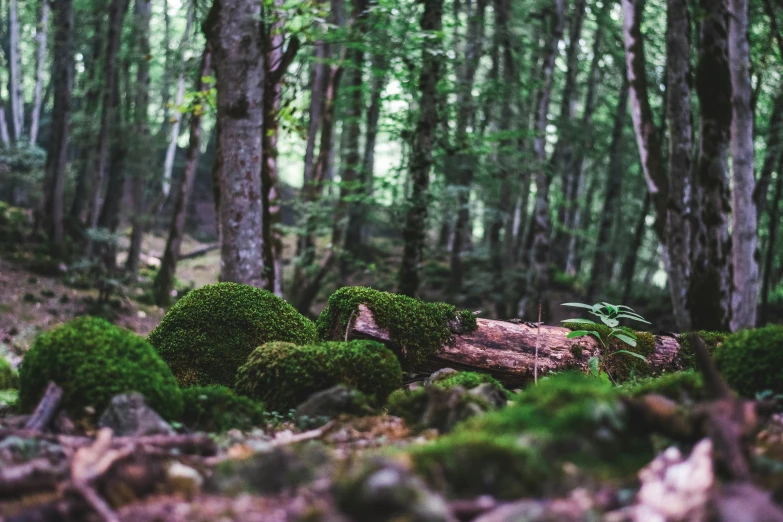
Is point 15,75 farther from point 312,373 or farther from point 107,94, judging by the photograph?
point 312,373

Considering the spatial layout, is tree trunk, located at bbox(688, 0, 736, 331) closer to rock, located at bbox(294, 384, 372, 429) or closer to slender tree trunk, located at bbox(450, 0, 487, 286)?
slender tree trunk, located at bbox(450, 0, 487, 286)

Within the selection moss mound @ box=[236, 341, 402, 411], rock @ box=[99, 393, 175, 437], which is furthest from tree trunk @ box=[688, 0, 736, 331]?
rock @ box=[99, 393, 175, 437]

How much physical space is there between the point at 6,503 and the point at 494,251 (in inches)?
736

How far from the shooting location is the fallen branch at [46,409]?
252cm

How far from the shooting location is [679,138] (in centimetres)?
907

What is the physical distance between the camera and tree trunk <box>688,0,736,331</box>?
777cm

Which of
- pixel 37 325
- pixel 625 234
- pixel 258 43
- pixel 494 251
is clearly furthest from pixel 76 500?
pixel 625 234

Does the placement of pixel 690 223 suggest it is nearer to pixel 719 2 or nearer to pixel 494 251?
pixel 719 2

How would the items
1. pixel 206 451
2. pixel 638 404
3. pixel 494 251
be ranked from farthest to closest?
pixel 494 251
pixel 206 451
pixel 638 404

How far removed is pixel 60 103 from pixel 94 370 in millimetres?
16368

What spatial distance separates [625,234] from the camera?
78.4ft

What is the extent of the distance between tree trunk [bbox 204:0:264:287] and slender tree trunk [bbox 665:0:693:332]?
669 cm

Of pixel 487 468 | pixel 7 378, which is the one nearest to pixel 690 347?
pixel 487 468

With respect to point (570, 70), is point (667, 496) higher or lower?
lower
